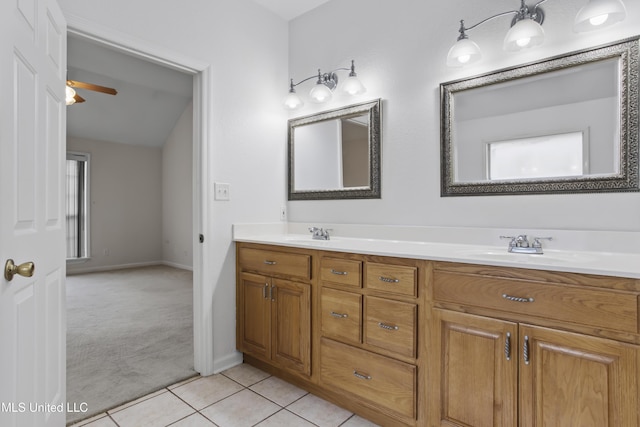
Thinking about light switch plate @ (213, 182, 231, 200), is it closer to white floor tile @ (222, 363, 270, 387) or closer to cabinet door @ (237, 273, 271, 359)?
cabinet door @ (237, 273, 271, 359)

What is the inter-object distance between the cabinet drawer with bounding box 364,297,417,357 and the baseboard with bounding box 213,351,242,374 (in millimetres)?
1144

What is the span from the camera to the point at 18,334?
43.6 inches

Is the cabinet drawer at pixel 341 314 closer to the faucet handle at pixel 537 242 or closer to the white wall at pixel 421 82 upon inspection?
the white wall at pixel 421 82

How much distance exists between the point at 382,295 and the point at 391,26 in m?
1.73

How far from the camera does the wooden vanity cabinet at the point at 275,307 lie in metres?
2.01

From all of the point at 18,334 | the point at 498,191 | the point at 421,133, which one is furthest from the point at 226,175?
the point at 498,191

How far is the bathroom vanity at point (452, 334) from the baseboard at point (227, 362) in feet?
1.14

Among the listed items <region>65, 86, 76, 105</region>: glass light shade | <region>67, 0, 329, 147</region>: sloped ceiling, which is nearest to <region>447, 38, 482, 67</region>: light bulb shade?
<region>67, 0, 329, 147</region>: sloped ceiling

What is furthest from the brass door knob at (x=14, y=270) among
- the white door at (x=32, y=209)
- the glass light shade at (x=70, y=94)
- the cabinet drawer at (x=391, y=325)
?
the glass light shade at (x=70, y=94)

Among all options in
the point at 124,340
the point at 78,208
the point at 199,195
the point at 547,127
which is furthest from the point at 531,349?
the point at 78,208

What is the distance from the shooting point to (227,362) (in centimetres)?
238

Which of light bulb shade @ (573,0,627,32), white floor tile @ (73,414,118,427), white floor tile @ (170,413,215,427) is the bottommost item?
white floor tile @ (73,414,118,427)

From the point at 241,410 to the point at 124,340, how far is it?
1524 millimetres

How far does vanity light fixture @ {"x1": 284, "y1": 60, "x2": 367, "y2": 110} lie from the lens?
2.35 metres
